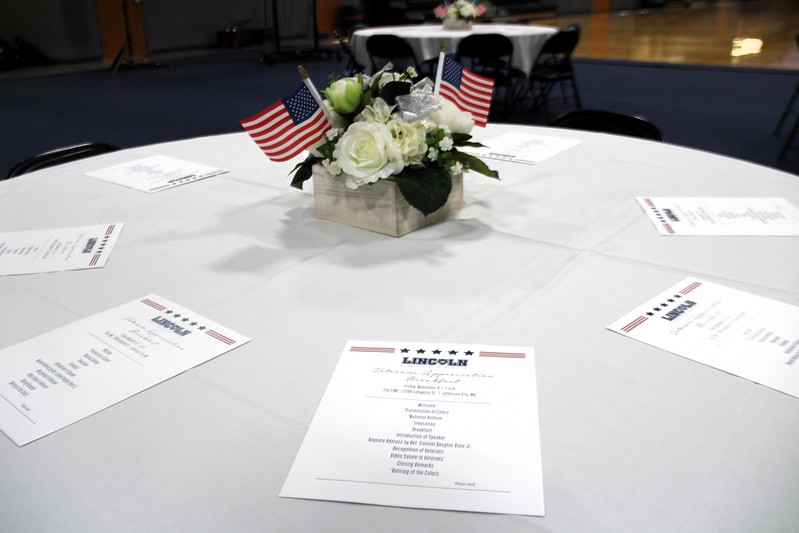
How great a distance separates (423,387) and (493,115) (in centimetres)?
526

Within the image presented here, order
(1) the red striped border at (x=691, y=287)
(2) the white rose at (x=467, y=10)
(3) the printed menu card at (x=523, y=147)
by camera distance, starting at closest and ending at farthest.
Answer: (1) the red striped border at (x=691, y=287) → (3) the printed menu card at (x=523, y=147) → (2) the white rose at (x=467, y=10)

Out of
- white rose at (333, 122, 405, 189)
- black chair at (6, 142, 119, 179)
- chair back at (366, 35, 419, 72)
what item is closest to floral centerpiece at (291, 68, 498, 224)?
white rose at (333, 122, 405, 189)

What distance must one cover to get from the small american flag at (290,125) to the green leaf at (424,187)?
8.2 inches

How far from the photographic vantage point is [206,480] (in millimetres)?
663

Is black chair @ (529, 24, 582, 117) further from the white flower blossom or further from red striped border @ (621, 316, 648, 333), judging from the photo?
red striped border @ (621, 316, 648, 333)

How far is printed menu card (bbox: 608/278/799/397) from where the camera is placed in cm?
82

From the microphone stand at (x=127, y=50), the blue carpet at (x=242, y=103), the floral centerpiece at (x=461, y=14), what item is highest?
the floral centerpiece at (x=461, y=14)

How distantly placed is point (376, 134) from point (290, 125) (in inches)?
8.5

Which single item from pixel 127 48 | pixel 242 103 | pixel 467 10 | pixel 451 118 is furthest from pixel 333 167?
pixel 127 48

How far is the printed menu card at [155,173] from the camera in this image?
5.43 ft

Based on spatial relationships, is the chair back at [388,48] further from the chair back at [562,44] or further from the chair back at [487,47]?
the chair back at [562,44]

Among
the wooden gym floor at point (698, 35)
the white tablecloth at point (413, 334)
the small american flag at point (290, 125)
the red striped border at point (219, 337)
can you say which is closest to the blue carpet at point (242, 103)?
the wooden gym floor at point (698, 35)

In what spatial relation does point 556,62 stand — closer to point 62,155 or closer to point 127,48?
point 62,155

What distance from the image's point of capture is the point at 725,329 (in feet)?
2.97
